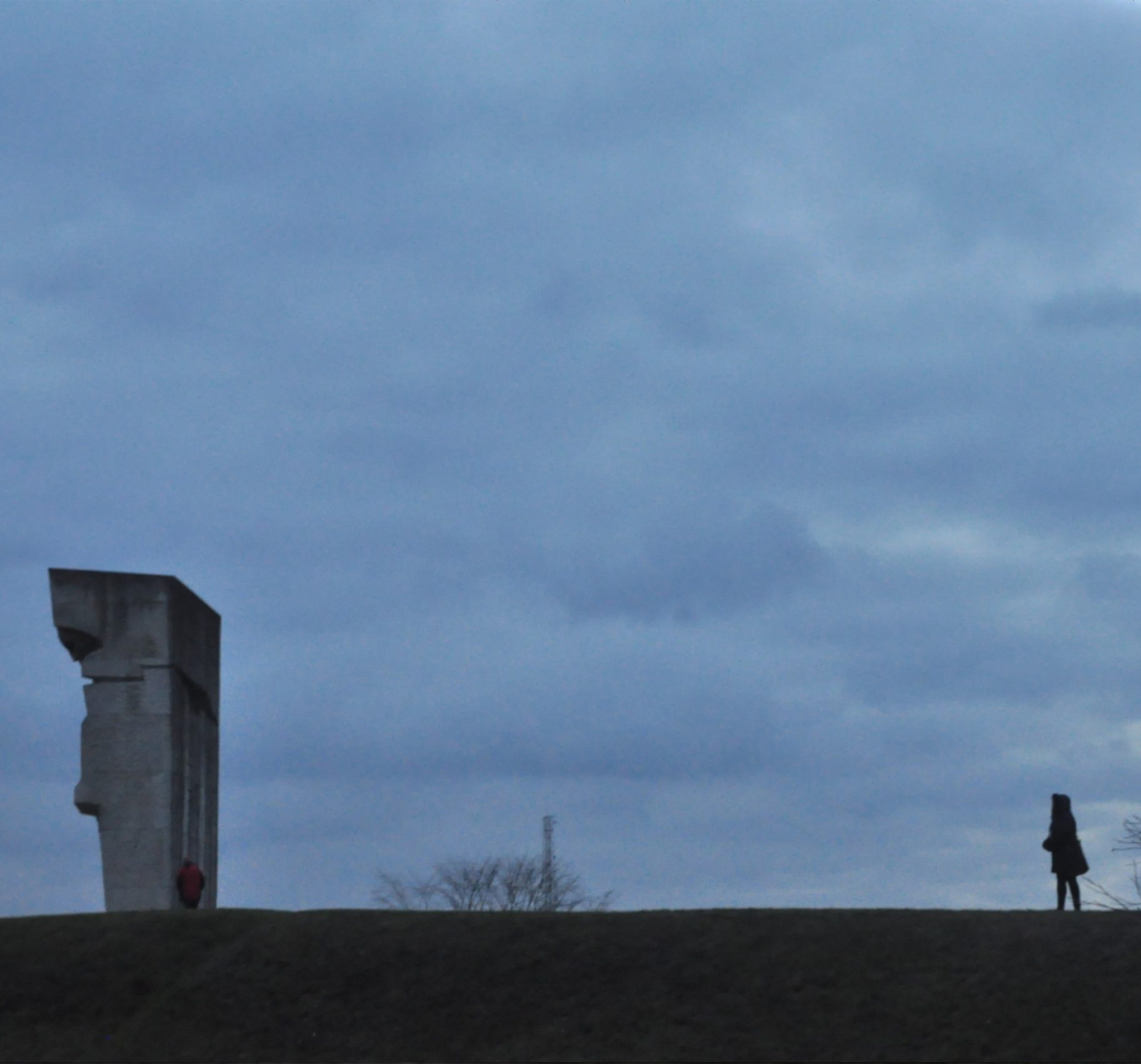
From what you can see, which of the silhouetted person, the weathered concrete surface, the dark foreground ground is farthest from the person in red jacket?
the silhouetted person

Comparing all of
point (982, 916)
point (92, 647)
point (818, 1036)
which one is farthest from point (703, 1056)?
point (92, 647)

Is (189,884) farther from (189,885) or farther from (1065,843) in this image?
(1065,843)

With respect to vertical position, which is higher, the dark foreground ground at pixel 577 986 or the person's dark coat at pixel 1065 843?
the person's dark coat at pixel 1065 843

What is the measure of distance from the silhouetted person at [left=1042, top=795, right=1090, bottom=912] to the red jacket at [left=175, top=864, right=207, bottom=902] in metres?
13.1

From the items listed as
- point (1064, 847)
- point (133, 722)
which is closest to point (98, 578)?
point (133, 722)

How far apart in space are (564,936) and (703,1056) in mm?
3867

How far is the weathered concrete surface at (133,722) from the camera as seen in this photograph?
28969mm

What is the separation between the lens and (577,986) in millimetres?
24031

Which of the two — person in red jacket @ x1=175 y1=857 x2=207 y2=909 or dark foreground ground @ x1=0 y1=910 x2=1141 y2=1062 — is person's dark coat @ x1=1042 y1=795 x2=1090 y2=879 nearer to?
dark foreground ground @ x1=0 y1=910 x2=1141 y2=1062

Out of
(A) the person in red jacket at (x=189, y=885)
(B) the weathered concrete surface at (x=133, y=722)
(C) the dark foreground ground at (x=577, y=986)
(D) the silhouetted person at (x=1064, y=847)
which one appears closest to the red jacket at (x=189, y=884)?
(A) the person in red jacket at (x=189, y=885)

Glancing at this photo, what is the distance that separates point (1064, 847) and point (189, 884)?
1350 centimetres

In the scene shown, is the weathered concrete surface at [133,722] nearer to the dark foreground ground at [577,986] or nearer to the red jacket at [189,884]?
the red jacket at [189,884]

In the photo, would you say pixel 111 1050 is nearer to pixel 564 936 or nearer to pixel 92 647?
pixel 564 936

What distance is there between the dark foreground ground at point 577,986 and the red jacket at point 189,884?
5.95 ft
